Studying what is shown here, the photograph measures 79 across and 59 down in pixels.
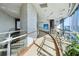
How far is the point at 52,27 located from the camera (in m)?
Result: 2.43

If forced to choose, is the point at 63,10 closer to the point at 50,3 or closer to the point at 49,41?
the point at 50,3

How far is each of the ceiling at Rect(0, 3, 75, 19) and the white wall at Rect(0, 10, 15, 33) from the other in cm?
6

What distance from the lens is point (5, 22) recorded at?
238 centimetres

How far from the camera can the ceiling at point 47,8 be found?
93.1 inches

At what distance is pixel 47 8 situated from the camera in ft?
7.86

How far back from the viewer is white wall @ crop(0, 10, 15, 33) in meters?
2.37

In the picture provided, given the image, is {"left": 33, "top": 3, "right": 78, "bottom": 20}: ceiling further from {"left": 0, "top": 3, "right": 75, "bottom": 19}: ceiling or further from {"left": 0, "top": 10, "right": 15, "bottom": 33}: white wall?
{"left": 0, "top": 10, "right": 15, "bottom": 33}: white wall


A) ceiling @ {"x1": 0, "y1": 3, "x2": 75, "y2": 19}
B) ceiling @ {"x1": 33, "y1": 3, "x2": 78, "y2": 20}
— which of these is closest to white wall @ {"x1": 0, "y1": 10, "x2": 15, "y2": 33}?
ceiling @ {"x1": 0, "y1": 3, "x2": 75, "y2": 19}

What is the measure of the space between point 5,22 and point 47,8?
A: 600 millimetres

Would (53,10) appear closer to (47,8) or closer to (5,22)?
(47,8)

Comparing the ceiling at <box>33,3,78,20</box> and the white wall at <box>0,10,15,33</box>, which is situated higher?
the ceiling at <box>33,3,78,20</box>

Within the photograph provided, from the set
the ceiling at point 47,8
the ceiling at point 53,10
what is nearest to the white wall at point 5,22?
the ceiling at point 47,8

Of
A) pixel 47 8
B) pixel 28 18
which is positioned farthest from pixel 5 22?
pixel 47 8

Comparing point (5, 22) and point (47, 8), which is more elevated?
point (47, 8)
